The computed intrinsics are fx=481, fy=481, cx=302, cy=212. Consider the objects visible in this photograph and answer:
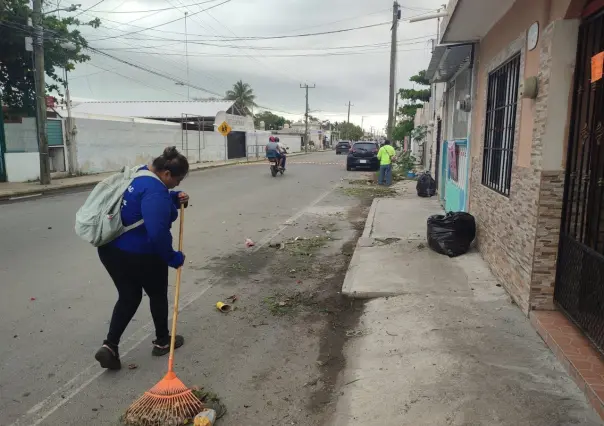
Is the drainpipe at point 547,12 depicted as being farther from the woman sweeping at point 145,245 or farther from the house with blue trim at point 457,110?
the house with blue trim at point 457,110

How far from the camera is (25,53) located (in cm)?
1845

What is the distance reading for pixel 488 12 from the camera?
19.0ft

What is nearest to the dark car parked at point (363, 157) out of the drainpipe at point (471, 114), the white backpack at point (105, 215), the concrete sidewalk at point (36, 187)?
the concrete sidewalk at point (36, 187)

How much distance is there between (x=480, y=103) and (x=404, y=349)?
4568mm

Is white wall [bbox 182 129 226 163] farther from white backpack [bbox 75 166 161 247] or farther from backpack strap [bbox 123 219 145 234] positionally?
backpack strap [bbox 123 219 145 234]

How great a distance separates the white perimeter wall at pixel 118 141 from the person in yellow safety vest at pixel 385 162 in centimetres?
1057

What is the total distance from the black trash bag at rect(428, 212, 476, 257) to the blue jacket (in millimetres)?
4115

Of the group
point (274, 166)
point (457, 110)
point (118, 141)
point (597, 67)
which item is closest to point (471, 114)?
point (457, 110)

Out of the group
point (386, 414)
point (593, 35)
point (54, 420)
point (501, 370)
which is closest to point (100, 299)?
point (54, 420)

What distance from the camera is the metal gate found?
3.47m

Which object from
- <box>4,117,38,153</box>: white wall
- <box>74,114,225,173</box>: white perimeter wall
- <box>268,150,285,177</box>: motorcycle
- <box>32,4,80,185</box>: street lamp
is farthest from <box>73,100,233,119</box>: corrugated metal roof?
<box>32,4,80,185</box>: street lamp

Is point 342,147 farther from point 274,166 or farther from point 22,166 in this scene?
point 22,166

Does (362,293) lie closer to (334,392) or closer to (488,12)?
(334,392)

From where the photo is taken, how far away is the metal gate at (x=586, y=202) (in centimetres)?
347
